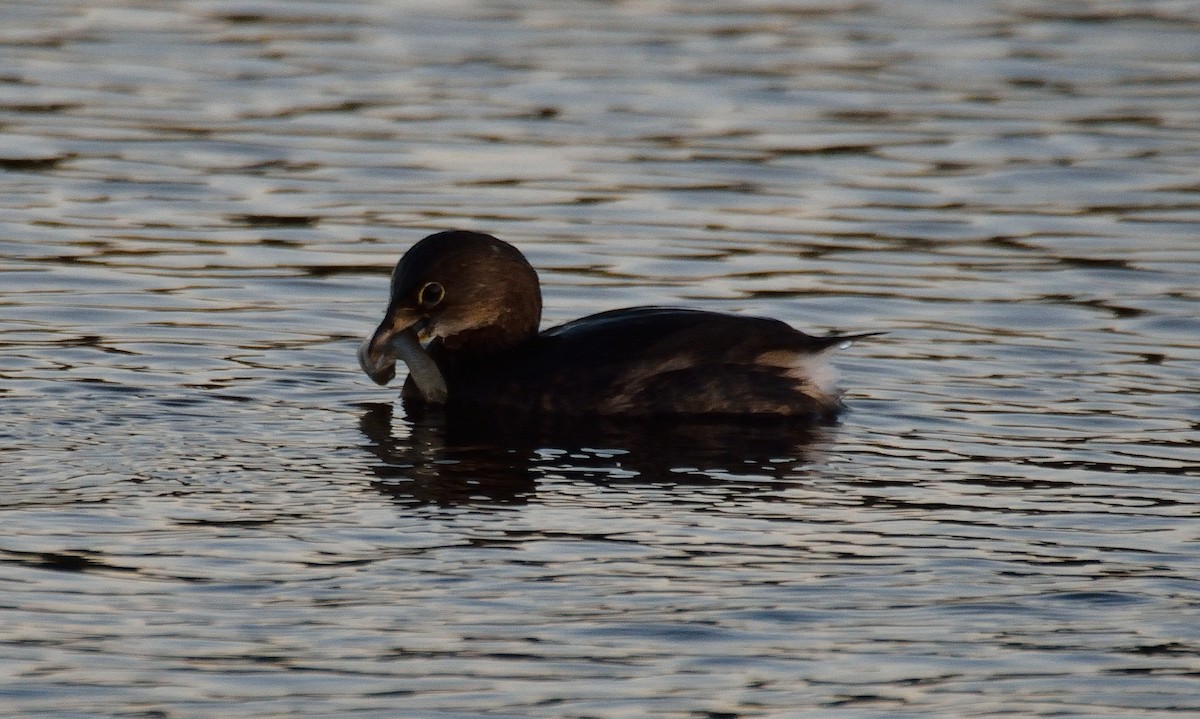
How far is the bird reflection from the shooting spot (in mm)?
8750

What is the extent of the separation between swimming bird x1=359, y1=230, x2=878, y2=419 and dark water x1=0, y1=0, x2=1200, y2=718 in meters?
0.21

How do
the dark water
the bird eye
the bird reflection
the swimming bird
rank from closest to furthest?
1. the dark water
2. the bird reflection
3. the swimming bird
4. the bird eye

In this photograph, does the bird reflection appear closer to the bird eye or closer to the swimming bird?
the swimming bird

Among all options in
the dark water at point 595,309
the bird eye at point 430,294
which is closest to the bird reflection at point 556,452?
the dark water at point 595,309

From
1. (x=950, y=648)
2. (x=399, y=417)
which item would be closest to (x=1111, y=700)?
(x=950, y=648)

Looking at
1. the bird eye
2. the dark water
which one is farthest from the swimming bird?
the dark water

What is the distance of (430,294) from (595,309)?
1.92 metres

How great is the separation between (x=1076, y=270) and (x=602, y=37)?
790cm

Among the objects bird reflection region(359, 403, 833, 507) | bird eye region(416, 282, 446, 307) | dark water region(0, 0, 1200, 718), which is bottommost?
bird reflection region(359, 403, 833, 507)

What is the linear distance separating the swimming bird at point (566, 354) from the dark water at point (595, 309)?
0.21 m

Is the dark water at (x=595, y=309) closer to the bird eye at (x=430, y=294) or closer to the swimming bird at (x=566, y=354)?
the swimming bird at (x=566, y=354)

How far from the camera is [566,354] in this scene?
396 inches

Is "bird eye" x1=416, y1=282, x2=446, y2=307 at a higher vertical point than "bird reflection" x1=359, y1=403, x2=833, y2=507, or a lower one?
higher

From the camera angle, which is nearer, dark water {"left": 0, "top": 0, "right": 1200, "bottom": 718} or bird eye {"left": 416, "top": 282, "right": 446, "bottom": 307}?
dark water {"left": 0, "top": 0, "right": 1200, "bottom": 718}
